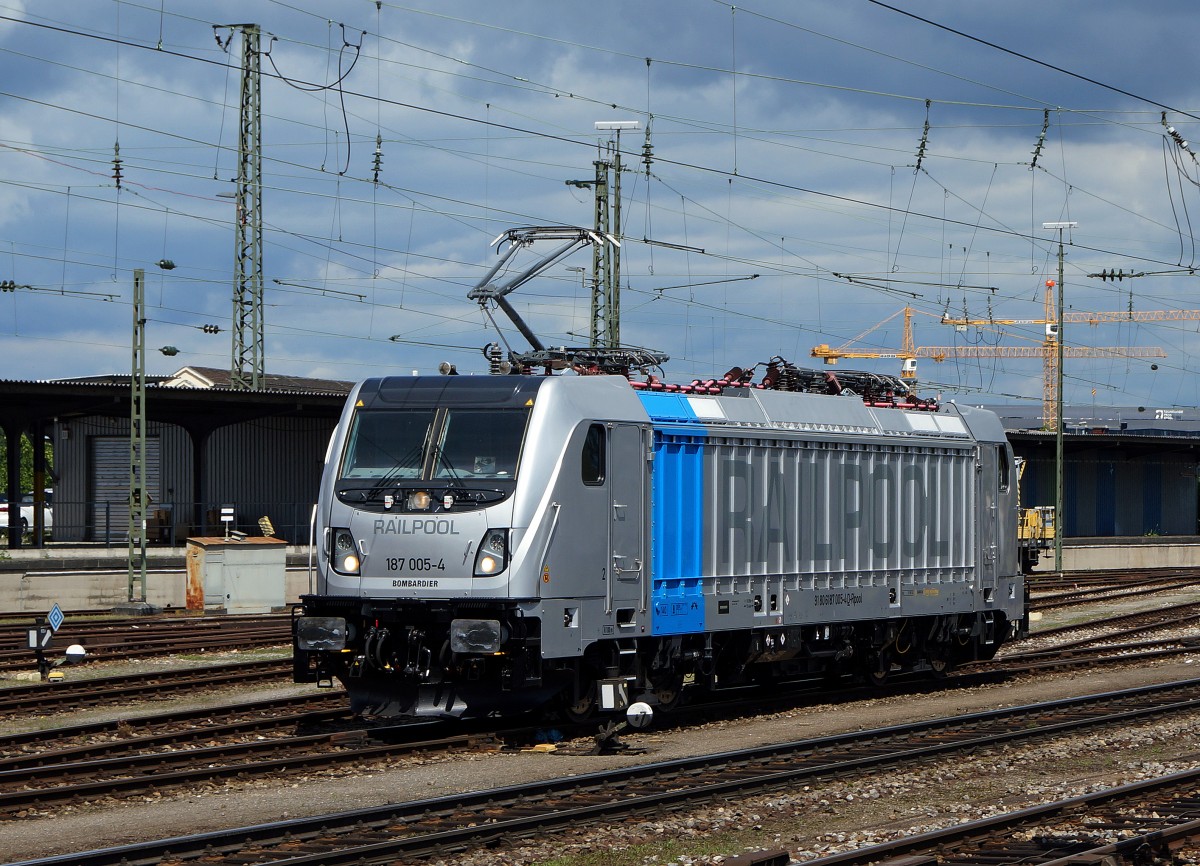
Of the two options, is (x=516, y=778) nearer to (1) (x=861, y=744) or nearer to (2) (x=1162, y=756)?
(1) (x=861, y=744)

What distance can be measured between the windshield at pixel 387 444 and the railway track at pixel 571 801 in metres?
4.13

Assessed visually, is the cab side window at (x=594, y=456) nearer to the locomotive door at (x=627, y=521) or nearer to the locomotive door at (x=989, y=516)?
the locomotive door at (x=627, y=521)

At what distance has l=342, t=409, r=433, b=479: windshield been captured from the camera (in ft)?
52.0

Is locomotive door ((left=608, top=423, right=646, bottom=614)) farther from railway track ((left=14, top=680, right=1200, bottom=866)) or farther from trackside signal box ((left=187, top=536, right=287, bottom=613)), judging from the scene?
trackside signal box ((left=187, top=536, right=287, bottom=613))

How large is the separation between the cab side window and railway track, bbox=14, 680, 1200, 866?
3.17 m

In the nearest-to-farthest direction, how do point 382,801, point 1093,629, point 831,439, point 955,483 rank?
point 382,801 < point 831,439 < point 955,483 < point 1093,629

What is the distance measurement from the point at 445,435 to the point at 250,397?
A: 26629mm

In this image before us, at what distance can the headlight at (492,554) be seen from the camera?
1496 centimetres

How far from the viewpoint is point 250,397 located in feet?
135

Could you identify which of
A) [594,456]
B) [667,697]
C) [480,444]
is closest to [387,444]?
[480,444]

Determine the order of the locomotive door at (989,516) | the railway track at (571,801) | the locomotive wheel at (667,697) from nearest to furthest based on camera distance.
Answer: the railway track at (571,801), the locomotive wheel at (667,697), the locomotive door at (989,516)

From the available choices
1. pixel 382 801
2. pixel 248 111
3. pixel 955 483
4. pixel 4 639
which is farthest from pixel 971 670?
pixel 248 111

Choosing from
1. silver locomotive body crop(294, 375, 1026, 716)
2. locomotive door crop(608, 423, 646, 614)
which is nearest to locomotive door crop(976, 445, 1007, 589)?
silver locomotive body crop(294, 375, 1026, 716)

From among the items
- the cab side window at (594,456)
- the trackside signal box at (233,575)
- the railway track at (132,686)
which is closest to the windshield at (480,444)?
the cab side window at (594,456)
